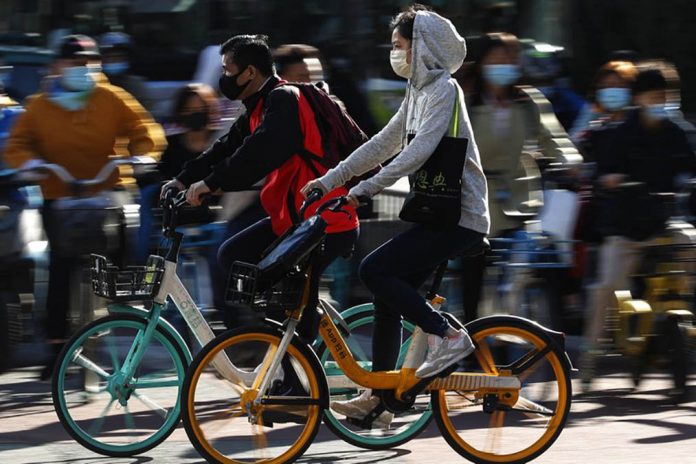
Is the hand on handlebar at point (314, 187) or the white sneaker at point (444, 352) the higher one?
the hand on handlebar at point (314, 187)

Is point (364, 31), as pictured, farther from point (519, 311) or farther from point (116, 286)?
point (116, 286)

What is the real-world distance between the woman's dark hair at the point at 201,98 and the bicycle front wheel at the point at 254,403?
3.13 meters

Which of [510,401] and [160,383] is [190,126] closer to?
[160,383]

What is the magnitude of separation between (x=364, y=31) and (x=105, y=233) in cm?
374

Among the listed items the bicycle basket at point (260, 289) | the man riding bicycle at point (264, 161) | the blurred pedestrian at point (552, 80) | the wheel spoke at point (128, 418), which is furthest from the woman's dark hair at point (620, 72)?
the wheel spoke at point (128, 418)

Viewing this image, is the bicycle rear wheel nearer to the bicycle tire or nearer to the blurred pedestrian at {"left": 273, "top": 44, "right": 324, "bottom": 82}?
the bicycle tire

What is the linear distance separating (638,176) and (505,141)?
0.81 metres

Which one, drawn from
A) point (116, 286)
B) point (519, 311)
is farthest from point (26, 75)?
point (116, 286)

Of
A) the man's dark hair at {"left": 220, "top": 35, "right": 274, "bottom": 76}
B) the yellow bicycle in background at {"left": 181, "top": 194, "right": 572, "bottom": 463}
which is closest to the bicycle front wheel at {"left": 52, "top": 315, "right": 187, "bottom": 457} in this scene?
the yellow bicycle in background at {"left": 181, "top": 194, "right": 572, "bottom": 463}

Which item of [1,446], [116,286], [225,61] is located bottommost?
[1,446]

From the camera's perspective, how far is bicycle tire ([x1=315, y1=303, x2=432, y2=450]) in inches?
255

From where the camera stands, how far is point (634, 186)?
25.5 feet

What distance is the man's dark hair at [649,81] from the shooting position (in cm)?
784

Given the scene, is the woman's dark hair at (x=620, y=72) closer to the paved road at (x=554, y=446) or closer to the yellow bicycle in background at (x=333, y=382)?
the paved road at (x=554, y=446)
